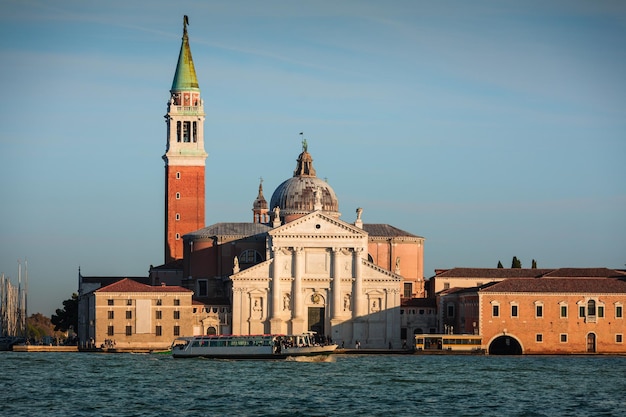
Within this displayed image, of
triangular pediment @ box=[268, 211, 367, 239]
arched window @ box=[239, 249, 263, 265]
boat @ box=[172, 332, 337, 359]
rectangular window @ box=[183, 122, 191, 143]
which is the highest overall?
rectangular window @ box=[183, 122, 191, 143]

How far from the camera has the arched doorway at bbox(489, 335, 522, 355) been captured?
9349 cm

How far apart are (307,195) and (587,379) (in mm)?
41300

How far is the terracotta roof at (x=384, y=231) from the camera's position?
347ft

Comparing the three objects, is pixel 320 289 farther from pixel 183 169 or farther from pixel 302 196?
pixel 183 169

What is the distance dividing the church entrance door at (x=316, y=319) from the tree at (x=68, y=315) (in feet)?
82.1

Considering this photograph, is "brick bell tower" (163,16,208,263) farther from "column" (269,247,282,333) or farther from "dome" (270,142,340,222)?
"column" (269,247,282,333)

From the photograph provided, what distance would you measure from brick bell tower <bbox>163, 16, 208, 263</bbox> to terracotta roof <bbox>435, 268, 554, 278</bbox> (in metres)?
18.8

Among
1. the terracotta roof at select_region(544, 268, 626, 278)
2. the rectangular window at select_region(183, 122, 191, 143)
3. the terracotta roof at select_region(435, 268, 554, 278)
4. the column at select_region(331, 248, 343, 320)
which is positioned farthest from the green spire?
the terracotta roof at select_region(544, 268, 626, 278)

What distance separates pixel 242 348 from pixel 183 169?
95.7 ft

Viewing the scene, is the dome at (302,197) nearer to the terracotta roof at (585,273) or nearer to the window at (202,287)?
the window at (202,287)

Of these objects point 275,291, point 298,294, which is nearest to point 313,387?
point 275,291

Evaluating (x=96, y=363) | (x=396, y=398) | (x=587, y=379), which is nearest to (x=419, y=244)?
(x=96, y=363)

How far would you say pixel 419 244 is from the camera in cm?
10606

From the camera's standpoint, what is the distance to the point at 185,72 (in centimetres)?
11338
